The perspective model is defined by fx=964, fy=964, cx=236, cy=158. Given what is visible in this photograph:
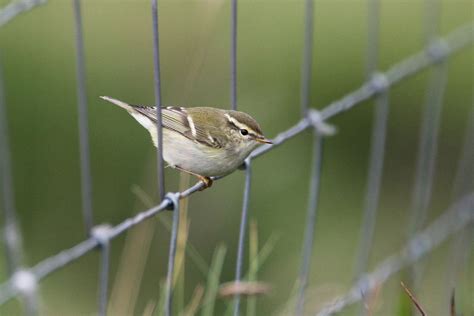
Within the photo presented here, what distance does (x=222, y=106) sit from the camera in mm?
3777

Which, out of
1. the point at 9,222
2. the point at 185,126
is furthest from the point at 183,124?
the point at 9,222

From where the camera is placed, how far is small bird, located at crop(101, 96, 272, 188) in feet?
8.13

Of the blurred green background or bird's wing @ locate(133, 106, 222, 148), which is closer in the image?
bird's wing @ locate(133, 106, 222, 148)

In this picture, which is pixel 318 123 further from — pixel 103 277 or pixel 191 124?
pixel 103 277

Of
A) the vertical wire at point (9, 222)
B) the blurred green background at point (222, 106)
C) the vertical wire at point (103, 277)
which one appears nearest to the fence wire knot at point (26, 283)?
the vertical wire at point (9, 222)

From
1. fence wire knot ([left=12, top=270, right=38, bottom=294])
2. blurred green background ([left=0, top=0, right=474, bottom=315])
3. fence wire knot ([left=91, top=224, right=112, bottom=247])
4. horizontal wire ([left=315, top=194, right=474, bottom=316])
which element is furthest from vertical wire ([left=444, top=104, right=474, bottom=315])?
fence wire knot ([left=12, top=270, right=38, bottom=294])

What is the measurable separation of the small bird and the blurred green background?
24.3 inches

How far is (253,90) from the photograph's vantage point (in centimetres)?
398

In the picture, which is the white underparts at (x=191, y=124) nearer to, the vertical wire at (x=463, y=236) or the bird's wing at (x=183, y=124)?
the bird's wing at (x=183, y=124)

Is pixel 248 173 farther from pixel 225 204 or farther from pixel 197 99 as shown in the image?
pixel 197 99

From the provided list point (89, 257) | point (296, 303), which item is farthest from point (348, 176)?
point (296, 303)

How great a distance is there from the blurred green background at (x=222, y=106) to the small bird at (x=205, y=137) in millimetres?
616

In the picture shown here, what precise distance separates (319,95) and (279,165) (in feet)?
1.91

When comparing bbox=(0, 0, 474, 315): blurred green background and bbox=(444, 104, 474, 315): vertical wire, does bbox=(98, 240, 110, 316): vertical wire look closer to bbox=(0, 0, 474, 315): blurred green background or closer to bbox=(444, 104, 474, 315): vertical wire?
bbox=(0, 0, 474, 315): blurred green background
